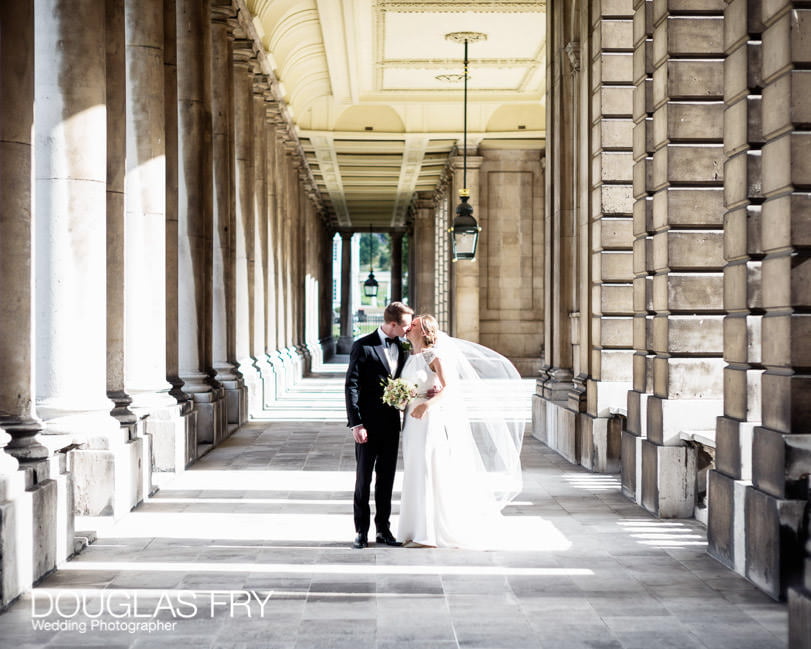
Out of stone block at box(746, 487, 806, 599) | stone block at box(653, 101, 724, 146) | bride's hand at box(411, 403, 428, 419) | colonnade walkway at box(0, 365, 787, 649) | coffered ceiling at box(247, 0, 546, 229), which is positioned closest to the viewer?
colonnade walkway at box(0, 365, 787, 649)

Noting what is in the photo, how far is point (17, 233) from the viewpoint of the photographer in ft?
25.4

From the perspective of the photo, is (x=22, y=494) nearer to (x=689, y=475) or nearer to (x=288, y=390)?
(x=689, y=475)

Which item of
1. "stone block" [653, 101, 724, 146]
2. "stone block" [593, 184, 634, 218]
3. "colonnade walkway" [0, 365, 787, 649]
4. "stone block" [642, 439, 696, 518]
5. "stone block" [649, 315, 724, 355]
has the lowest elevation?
"colonnade walkway" [0, 365, 787, 649]

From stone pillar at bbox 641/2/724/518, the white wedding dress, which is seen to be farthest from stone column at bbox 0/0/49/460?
stone pillar at bbox 641/2/724/518

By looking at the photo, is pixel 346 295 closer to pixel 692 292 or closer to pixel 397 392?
pixel 692 292

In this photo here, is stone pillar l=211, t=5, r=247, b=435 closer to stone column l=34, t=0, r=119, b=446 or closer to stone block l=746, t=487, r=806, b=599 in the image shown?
stone column l=34, t=0, r=119, b=446

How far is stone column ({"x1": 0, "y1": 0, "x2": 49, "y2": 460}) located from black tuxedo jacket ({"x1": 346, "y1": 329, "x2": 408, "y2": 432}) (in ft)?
7.65

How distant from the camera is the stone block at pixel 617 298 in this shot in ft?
43.0

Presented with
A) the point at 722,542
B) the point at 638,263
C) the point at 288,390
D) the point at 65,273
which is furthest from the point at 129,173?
the point at 288,390

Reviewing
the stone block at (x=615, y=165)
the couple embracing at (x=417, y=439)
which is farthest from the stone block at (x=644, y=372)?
the stone block at (x=615, y=165)

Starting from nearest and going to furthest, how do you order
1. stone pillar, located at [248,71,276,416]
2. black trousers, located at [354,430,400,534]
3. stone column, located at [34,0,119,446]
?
black trousers, located at [354,430,400,534] < stone column, located at [34,0,119,446] < stone pillar, located at [248,71,276,416]

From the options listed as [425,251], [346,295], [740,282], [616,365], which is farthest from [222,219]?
[346,295]

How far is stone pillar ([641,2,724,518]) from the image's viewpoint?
390 inches

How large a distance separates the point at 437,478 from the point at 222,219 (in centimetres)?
1038
